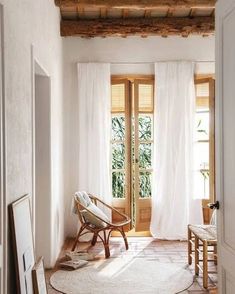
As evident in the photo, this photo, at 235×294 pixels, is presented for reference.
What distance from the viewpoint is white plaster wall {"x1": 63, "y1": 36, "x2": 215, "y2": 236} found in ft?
21.5

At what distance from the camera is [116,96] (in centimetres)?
662

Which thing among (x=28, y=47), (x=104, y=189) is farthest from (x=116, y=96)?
(x=28, y=47)

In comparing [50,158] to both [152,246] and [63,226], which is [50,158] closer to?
[63,226]

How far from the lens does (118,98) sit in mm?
→ 6613

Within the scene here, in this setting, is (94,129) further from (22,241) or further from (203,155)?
(22,241)

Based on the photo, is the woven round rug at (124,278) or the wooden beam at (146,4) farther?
the wooden beam at (146,4)

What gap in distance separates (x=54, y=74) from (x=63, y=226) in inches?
92.8

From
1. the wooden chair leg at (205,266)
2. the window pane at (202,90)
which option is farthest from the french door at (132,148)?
the wooden chair leg at (205,266)

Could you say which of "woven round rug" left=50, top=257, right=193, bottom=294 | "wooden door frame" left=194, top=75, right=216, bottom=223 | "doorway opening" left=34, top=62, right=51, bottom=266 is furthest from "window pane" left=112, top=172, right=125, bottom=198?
"doorway opening" left=34, top=62, right=51, bottom=266

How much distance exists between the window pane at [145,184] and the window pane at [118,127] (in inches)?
27.9

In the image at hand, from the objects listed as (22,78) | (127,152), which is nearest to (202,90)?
(127,152)

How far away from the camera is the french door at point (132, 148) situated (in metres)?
6.59

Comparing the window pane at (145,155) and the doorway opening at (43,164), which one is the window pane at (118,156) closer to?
the window pane at (145,155)

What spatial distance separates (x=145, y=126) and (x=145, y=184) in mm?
944
